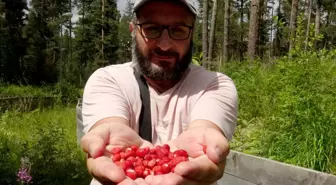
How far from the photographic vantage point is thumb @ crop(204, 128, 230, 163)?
1.47 meters

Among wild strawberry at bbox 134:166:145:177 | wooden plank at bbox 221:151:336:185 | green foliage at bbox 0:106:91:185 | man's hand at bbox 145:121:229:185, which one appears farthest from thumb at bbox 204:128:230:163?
green foliage at bbox 0:106:91:185

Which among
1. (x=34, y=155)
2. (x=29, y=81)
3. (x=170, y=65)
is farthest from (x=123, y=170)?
(x=29, y=81)

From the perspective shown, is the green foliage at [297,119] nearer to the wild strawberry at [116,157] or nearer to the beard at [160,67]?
the beard at [160,67]

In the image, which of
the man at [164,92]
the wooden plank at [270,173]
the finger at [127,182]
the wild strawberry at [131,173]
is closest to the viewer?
the finger at [127,182]

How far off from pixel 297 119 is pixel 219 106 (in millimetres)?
2682

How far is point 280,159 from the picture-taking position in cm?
414

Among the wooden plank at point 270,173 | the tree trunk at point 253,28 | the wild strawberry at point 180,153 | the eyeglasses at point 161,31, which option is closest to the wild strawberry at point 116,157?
the wild strawberry at point 180,153

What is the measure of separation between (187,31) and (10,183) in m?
4.14

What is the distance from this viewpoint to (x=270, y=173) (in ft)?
12.3

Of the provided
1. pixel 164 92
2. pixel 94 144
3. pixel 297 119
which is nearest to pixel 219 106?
pixel 164 92

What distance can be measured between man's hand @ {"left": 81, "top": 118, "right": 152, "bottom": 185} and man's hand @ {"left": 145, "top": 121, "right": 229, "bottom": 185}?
111mm

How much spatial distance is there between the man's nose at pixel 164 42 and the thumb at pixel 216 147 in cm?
48

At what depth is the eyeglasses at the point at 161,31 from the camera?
6.05 ft

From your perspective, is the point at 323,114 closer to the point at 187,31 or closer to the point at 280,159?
the point at 280,159
